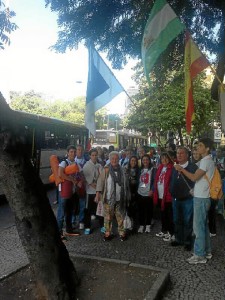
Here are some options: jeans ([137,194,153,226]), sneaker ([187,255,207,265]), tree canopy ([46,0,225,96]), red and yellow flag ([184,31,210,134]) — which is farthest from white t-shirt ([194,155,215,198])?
tree canopy ([46,0,225,96])

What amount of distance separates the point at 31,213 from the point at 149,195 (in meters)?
3.75

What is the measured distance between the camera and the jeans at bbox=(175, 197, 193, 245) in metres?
6.10

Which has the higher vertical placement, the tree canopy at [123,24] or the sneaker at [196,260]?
the tree canopy at [123,24]

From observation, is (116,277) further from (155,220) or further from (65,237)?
(155,220)

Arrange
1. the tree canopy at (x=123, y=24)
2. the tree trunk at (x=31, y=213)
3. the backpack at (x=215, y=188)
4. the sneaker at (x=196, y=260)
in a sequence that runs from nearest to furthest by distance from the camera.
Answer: the tree trunk at (x=31, y=213) < the backpack at (x=215, y=188) < the sneaker at (x=196, y=260) < the tree canopy at (x=123, y=24)

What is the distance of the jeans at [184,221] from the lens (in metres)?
6.10

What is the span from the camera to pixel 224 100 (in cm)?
648

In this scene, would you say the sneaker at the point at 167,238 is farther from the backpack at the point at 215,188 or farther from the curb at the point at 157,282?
the curb at the point at 157,282

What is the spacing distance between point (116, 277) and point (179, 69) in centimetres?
830

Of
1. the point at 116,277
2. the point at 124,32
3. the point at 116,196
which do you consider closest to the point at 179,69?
the point at 124,32

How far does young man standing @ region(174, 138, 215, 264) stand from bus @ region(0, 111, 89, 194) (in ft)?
23.0

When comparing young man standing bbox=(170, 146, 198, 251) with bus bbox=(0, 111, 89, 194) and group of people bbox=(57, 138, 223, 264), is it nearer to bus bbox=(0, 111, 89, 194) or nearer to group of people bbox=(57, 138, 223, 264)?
group of people bbox=(57, 138, 223, 264)

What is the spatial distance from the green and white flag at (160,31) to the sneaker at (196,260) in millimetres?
3068

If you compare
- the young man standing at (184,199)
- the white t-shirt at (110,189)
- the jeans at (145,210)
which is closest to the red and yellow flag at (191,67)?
the young man standing at (184,199)
